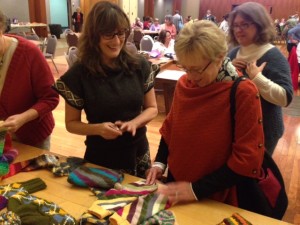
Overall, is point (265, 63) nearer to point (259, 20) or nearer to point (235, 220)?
point (259, 20)

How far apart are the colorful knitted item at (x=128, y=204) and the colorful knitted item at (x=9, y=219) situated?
208mm

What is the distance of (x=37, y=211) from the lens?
109 centimetres

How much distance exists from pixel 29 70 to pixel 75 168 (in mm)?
559

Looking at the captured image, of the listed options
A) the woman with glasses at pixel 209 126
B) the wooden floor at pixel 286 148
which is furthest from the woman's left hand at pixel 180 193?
the wooden floor at pixel 286 148

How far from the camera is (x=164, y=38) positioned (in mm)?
7012

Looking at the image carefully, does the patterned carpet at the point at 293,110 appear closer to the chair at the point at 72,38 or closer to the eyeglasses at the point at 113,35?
the eyeglasses at the point at 113,35

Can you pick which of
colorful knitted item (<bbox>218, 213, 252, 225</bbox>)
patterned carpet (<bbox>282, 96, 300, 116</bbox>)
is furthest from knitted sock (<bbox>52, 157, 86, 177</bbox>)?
patterned carpet (<bbox>282, 96, 300, 116</bbox>)

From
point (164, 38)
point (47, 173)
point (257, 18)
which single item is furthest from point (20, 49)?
point (164, 38)

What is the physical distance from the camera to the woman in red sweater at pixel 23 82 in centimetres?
158

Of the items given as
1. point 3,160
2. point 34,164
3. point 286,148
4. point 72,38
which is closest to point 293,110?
point 286,148

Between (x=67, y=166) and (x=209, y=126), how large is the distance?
69cm

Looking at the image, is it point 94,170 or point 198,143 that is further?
point 94,170

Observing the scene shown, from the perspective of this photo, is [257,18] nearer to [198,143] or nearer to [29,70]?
[198,143]

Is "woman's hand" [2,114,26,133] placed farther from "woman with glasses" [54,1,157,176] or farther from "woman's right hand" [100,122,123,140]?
"woman's right hand" [100,122,123,140]
